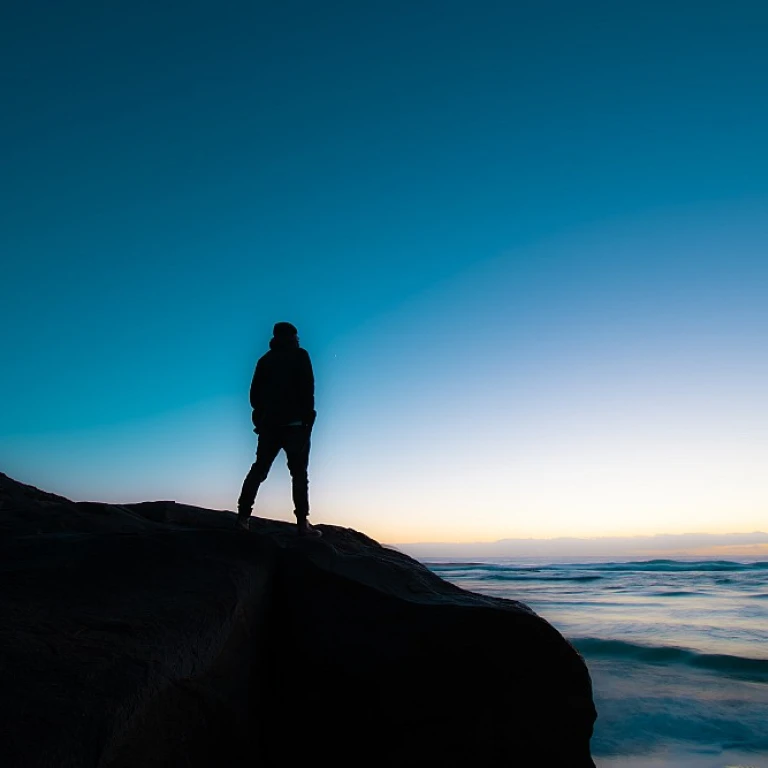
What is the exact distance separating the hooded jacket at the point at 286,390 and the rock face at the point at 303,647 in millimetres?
1471

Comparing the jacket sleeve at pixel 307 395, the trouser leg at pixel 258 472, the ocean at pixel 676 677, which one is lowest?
the ocean at pixel 676 677

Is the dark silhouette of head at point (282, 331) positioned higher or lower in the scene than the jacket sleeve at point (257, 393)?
higher

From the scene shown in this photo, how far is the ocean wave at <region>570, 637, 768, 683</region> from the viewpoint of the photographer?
10602 mm

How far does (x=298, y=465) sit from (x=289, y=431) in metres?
0.38

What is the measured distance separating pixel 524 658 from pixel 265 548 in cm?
225

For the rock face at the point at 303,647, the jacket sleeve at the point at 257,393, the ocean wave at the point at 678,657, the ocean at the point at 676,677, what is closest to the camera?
the rock face at the point at 303,647

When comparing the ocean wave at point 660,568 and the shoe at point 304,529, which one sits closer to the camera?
the shoe at point 304,529

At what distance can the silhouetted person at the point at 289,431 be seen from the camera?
6320mm

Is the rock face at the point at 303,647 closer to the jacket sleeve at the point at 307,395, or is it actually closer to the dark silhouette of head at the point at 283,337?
the jacket sleeve at the point at 307,395

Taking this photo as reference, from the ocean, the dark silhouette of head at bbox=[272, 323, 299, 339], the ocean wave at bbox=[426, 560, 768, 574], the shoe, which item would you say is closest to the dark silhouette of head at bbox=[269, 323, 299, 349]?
the dark silhouette of head at bbox=[272, 323, 299, 339]

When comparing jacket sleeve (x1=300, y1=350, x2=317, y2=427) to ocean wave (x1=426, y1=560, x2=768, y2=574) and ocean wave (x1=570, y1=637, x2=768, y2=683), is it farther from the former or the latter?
ocean wave (x1=426, y1=560, x2=768, y2=574)

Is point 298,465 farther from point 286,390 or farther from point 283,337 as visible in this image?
point 283,337

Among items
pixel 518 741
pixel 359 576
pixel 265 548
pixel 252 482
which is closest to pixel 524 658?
pixel 518 741

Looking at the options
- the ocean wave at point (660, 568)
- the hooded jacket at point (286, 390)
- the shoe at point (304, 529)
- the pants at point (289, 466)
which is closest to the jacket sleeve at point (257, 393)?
the hooded jacket at point (286, 390)
